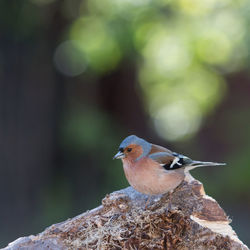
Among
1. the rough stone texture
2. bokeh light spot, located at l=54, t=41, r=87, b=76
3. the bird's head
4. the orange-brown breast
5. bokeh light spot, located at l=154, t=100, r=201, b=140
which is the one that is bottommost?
bokeh light spot, located at l=154, t=100, r=201, b=140

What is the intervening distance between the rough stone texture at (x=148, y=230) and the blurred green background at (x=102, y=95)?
6973 millimetres

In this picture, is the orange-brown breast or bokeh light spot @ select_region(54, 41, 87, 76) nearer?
the orange-brown breast

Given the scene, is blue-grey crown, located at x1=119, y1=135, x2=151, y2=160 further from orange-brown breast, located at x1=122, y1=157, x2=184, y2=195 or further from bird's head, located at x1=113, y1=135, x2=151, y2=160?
orange-brown breast, located at x1=122, y1=157, x2=184, y2=195

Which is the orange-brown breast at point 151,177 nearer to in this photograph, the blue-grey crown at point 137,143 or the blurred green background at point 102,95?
the blue-grey crown at point 137,143

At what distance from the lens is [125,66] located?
604 inches

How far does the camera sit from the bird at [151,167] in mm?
5516

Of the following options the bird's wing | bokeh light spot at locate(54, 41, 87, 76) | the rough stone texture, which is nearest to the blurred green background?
bokeh light spot at locate(54, 41, 87, 76)

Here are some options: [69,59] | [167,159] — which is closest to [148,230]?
[167,159]

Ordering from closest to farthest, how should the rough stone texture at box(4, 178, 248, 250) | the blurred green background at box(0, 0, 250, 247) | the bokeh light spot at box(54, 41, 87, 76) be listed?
1. the rough stone texture at box(4, 178, 248, 250)
2. the blurred green background at box(0, 0, 250, 247)
3. the bokeh light spot at box(54, 41, 87, 76)

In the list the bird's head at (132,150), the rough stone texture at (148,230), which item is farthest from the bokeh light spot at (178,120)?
the rough stone texture at (148,230)

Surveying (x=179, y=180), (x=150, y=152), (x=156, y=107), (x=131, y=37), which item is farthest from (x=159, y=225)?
(x=156, y=107)

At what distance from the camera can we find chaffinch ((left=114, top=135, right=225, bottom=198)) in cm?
552

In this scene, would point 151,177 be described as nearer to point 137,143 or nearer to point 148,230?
point 137,143

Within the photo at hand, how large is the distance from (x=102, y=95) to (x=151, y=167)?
33.7ft
